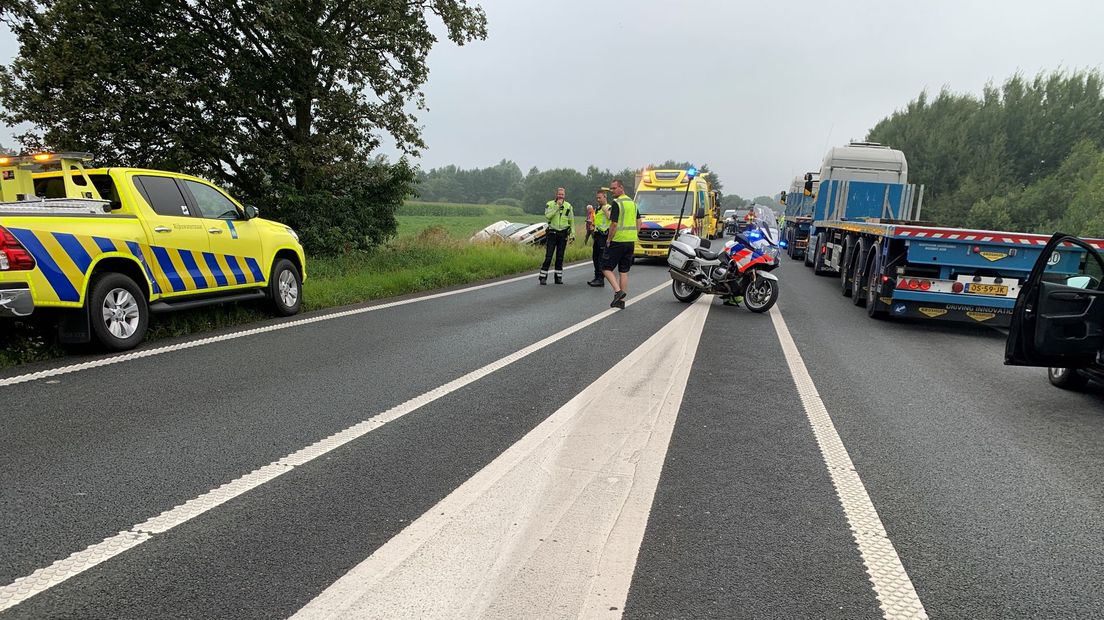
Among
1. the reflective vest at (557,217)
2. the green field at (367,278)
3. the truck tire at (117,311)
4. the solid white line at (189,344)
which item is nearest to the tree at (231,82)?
the green field at (367,278)

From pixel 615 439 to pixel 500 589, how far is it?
5.94 ft

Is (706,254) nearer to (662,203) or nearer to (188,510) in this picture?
(188,510)

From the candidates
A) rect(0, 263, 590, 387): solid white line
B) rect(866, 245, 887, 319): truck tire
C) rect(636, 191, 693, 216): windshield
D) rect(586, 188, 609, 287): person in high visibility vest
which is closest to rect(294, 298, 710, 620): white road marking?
rect(0, 263, 590, 387): solid white line

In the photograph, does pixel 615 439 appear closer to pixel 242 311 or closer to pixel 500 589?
pixel 500 589

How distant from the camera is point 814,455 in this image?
4059 mm

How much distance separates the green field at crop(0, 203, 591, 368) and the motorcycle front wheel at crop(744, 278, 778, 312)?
5716mm

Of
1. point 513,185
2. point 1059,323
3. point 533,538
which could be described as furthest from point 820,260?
point 513,185

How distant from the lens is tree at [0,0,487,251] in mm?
12461

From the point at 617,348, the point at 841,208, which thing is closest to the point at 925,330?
the point at 617,348

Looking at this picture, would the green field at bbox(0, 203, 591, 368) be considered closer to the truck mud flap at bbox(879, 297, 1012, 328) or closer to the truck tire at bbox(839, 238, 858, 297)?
the truck tire at bbox(839, 238, 858, 297)

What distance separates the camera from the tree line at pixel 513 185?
13188cm

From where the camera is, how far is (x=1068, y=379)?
6.14 m

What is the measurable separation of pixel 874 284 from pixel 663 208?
34.9ft

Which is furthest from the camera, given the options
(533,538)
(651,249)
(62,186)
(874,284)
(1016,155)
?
(1016,155)
